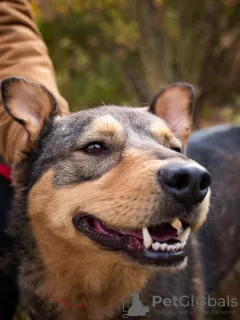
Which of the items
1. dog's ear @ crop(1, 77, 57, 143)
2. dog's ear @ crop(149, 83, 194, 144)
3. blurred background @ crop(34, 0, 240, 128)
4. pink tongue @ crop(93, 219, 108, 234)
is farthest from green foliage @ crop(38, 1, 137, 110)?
pink tongue @ crop(93, 219, 108, 234)

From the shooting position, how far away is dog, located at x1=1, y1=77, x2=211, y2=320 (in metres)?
2.94

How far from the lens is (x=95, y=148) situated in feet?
11.3

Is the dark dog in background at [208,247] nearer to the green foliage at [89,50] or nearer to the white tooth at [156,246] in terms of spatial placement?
the white tooth at [156,246]

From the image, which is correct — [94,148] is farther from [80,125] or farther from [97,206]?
[97,206]

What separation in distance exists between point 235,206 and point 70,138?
6.54ft

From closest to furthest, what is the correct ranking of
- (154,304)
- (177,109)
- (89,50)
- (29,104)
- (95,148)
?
(95,148), (154,304), (29,104), (177,109), (89,50)

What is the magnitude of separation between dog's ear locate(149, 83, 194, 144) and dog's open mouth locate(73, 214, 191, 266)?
4.21 feet

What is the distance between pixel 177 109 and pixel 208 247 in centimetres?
122

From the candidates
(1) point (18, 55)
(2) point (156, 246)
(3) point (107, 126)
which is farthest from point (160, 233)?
(1) point (18, 55)

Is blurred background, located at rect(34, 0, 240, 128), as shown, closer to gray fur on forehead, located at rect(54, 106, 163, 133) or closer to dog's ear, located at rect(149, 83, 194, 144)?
dog's ear, located at rect(149, 83, 194, 144)

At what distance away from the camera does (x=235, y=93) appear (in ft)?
40.0

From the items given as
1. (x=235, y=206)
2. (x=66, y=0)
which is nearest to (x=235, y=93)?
(x=66, y=0)

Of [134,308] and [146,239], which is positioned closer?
[146,239]

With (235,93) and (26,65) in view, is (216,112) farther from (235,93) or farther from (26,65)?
(26,65)
